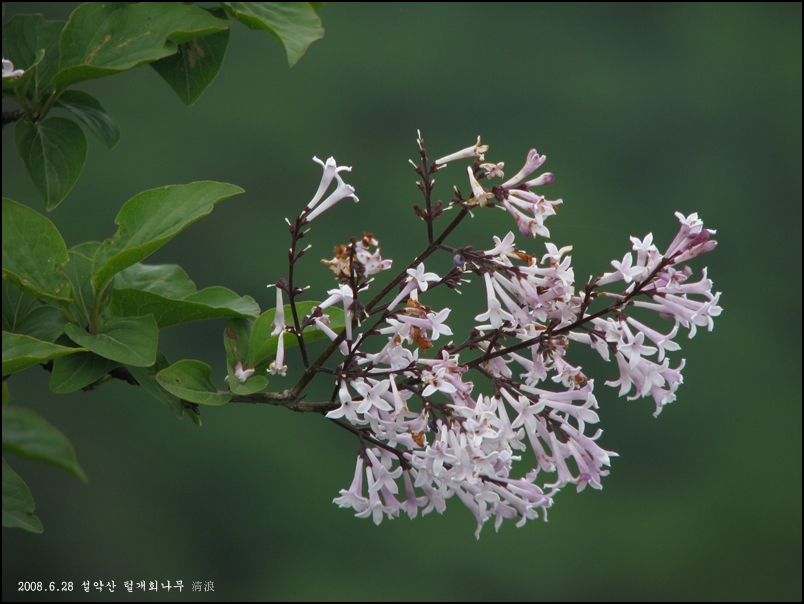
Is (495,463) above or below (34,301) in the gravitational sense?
below

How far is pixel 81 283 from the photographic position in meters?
1.19

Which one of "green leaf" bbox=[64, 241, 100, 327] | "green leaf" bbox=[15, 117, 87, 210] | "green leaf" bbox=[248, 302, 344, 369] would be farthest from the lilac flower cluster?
"green leaf" bbox=[15, 117, 87, 210]

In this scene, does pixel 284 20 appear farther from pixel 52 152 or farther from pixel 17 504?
pixel 17 504

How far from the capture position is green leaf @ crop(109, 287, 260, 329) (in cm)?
112

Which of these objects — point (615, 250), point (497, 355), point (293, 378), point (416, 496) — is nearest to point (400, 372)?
point (497, 355)

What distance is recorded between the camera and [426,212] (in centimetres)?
99

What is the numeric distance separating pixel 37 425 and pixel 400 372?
428 mm

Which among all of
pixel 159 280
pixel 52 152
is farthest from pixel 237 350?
pixel 52 152

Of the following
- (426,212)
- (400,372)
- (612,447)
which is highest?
(612,447)

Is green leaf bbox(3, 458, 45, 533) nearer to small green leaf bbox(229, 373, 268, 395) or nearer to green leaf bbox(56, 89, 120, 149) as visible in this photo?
small green leaf bbox(229, 373, 268, 395)

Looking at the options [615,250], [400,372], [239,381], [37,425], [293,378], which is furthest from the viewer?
[615,250]

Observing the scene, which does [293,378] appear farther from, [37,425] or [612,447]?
[37,425]

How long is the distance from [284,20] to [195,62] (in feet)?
0.54

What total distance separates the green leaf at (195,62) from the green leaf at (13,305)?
40 centimetres
